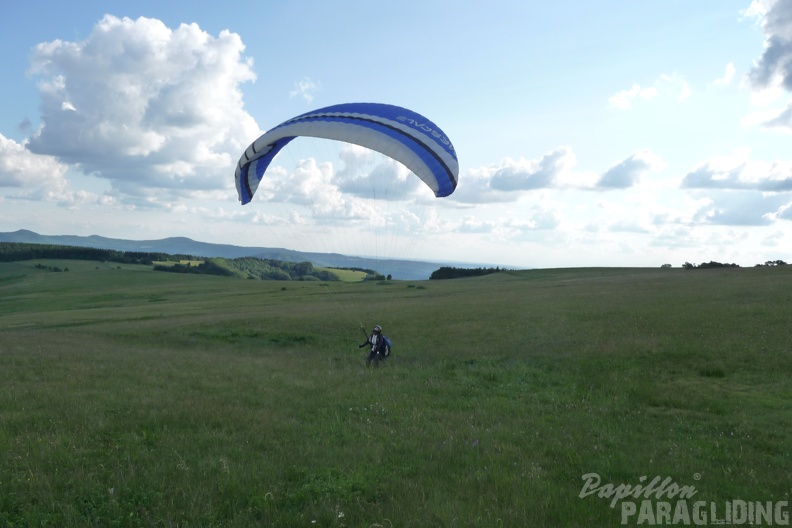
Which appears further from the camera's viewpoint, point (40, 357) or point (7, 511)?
point (40, 357)

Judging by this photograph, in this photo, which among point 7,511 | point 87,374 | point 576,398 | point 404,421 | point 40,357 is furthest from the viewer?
point 40,357

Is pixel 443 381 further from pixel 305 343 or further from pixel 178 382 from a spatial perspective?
pixel 305 343

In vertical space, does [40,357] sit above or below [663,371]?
below

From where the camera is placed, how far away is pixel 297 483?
6805 mm

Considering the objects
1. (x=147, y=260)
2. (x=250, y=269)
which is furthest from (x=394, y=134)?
(x=250, y=269)

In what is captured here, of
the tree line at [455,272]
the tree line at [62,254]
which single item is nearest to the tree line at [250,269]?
the tree line at [62,254]

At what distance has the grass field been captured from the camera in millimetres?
6172

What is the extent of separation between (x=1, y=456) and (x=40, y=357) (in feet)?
43.5

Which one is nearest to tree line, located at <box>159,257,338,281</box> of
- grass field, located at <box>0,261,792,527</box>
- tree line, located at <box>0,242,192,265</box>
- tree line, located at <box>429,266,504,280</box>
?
tree line, located at <box>0,242,192,265</box>

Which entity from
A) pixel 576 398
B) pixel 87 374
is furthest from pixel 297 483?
pixel 87 374

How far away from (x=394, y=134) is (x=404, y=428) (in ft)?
37.5

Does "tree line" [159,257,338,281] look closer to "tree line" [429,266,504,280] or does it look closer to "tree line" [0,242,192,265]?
"tree line" [0,242,192,265]

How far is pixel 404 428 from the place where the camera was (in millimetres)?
9477

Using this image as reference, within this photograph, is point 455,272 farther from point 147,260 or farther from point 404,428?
point 147,260
